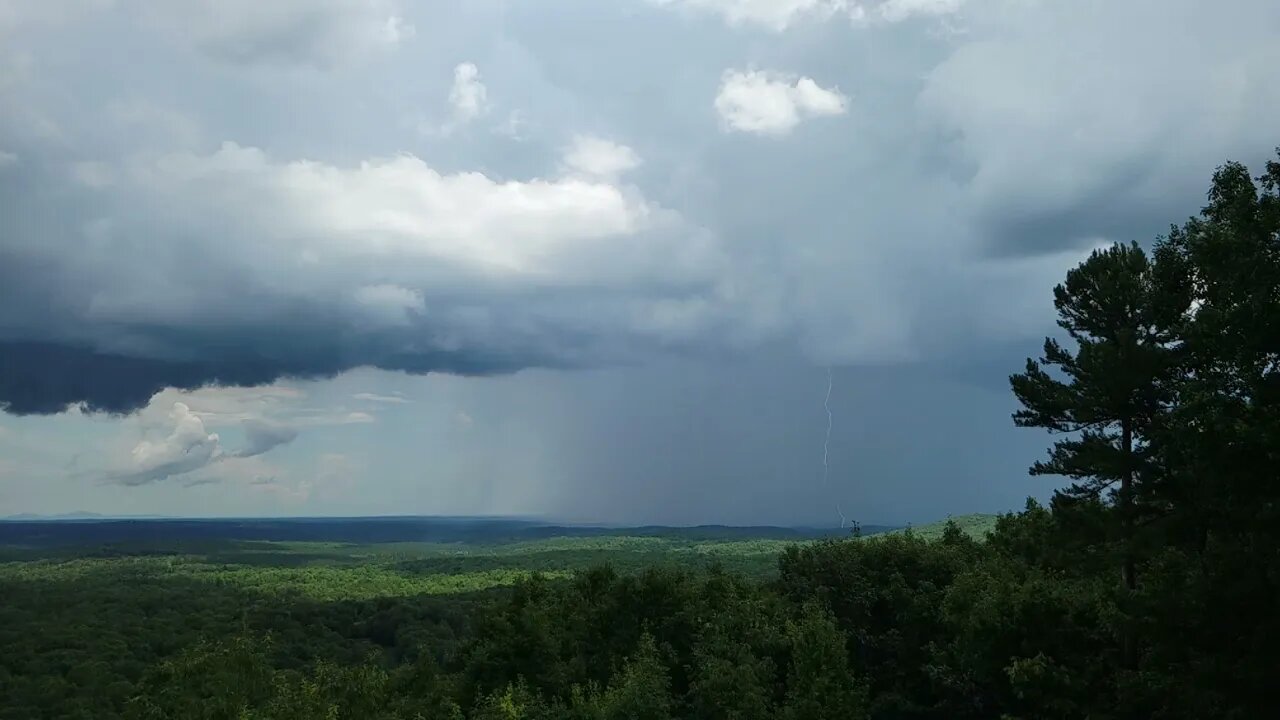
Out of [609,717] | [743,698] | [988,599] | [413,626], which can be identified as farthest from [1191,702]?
[413,626]

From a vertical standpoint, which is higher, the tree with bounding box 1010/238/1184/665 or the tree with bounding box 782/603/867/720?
the tree with bounding box 1010/238/1184/665

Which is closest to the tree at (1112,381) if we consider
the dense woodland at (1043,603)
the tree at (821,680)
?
the dense woodland at (1043,603)

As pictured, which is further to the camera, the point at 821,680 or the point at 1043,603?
the point at 821,680

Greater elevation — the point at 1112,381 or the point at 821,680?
the point at 1112,381

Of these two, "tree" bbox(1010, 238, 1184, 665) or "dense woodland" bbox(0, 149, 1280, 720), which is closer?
"dense woodland" bbox(0, 149, 1280, 720)

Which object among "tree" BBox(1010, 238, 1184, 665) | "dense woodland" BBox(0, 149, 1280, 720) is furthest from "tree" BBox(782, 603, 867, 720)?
"tree" BBox(1010, 238, 1184, 665)

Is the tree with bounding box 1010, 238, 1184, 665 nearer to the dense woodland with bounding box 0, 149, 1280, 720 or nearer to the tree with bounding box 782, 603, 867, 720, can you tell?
the dense woodland with bounding box 0, 149, 1280, 720
